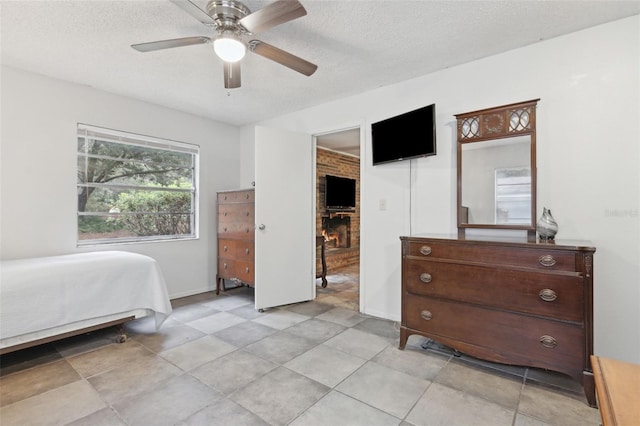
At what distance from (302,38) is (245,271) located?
266 centimetres

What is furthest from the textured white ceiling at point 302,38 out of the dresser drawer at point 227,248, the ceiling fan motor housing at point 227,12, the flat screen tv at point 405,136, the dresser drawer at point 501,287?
the dresser drawer at point 227,248

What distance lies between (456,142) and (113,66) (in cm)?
322

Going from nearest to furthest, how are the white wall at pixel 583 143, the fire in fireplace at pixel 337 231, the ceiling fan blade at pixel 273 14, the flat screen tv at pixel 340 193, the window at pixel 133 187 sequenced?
the ceiling fan blade at pixel 273 14, the white wall at pixel 583 143, the window at pixel 133 187, the flat screen tv at pixel 340 193, the fire in fireplace at pixel 337 231

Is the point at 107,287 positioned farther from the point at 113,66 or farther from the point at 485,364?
the point at 485,364

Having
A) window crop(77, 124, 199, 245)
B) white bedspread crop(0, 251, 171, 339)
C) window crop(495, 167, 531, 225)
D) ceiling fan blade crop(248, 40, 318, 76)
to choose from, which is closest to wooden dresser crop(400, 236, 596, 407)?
window crop(495, 167, 531, 225)

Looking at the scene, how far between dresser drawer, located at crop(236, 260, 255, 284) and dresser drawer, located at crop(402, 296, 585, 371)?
198cm

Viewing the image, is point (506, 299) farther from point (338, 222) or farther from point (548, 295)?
point (338, 222)

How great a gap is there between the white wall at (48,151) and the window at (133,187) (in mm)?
124

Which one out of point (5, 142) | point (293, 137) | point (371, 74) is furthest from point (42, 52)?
point (371, 74)

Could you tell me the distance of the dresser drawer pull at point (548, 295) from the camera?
181 centimetres

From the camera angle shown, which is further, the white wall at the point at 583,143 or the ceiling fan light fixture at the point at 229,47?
the white wall at the point at 583,143

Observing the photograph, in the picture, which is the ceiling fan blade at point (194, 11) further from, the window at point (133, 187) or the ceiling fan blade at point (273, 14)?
the window at point (133, 187)

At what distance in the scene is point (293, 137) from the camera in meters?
3.65

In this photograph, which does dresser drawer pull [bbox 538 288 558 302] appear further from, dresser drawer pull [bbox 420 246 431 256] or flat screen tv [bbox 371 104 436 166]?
flat screen tv [bbox 371 104 436 166]
